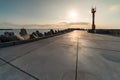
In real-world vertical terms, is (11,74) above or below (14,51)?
below

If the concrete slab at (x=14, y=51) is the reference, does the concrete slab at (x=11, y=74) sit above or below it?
below

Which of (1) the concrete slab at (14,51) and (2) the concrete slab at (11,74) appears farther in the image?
(1) the concrete slab at (14,51)

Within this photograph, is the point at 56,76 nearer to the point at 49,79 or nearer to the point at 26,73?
the point at 49,79

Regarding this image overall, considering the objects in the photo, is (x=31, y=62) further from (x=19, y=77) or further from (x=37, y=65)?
(x=19, y=77)

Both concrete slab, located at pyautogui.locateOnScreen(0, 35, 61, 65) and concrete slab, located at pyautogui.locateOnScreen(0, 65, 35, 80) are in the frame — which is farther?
concrete slab, located at pyautogui.locateOnScreen(0, 35, 61, 65)

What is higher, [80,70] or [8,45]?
[8,45]

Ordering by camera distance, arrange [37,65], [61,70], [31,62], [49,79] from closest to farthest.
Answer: [49,79]
[61,70]
[37,65]
[31,62]

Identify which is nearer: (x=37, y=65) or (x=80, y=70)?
(x=80, y=70)

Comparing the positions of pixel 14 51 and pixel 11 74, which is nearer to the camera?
pixel 11 74

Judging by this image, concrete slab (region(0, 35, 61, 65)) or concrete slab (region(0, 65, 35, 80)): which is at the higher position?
concrete slab (region(0, 35, 61, 65))

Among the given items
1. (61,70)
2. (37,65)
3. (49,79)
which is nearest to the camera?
(49,79)

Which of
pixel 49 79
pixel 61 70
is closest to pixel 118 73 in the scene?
pixel 61 70
